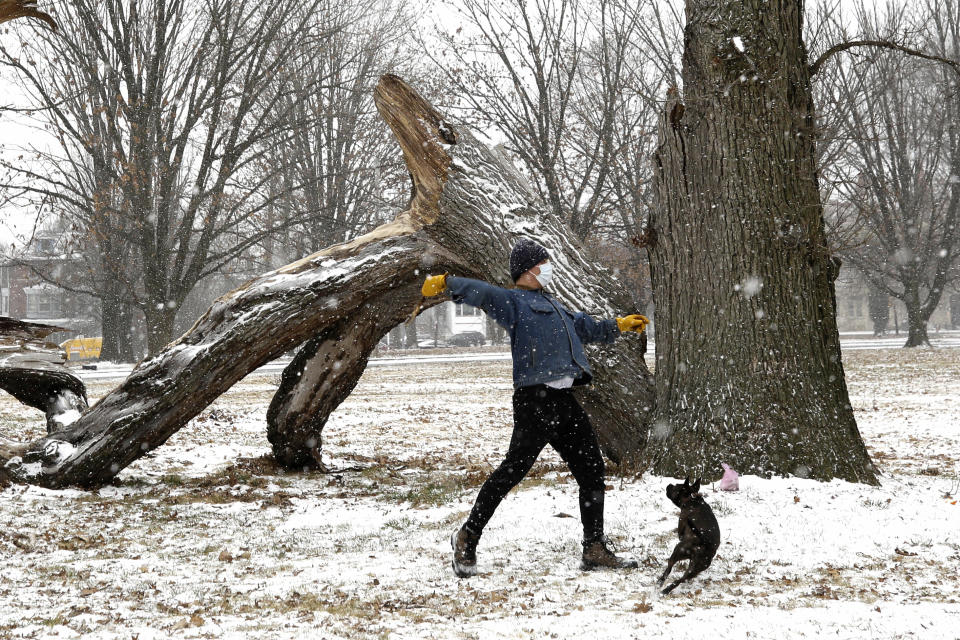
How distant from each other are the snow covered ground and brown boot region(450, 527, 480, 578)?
Result: 73mm

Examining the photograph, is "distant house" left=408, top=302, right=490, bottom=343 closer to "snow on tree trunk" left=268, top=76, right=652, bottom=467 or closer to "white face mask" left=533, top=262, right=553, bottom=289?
"snow on tree trunk" left=268, top=76, right=652, bottom=467

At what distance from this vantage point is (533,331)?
4.11m

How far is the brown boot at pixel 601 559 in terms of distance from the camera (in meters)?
4.02

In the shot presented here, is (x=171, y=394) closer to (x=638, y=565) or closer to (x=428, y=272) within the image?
(x=428, y=272)

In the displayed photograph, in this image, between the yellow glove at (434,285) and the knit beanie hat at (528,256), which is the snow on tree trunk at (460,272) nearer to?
the knit beanie hat at (528,256)

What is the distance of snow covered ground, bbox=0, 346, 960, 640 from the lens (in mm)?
3297

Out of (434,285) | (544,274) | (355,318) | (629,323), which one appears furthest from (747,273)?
(355,318)

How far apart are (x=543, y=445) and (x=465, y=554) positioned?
2.22 feet

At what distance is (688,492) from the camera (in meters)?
3.84

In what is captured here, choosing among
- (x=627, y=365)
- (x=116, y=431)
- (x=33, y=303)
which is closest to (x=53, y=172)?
(x=116, y=431)

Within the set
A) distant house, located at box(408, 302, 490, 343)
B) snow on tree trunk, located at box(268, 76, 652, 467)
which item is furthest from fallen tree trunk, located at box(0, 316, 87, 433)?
distant house, located at box(408, 302, 490, 343)

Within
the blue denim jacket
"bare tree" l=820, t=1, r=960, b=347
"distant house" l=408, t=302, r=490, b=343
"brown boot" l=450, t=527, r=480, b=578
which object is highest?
"bare tree" l=820, t=1, r=960, b=347

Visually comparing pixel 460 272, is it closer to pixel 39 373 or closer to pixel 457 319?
pixel 39 373

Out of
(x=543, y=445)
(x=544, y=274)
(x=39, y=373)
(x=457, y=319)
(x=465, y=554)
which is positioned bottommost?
(x=465, y=554)
